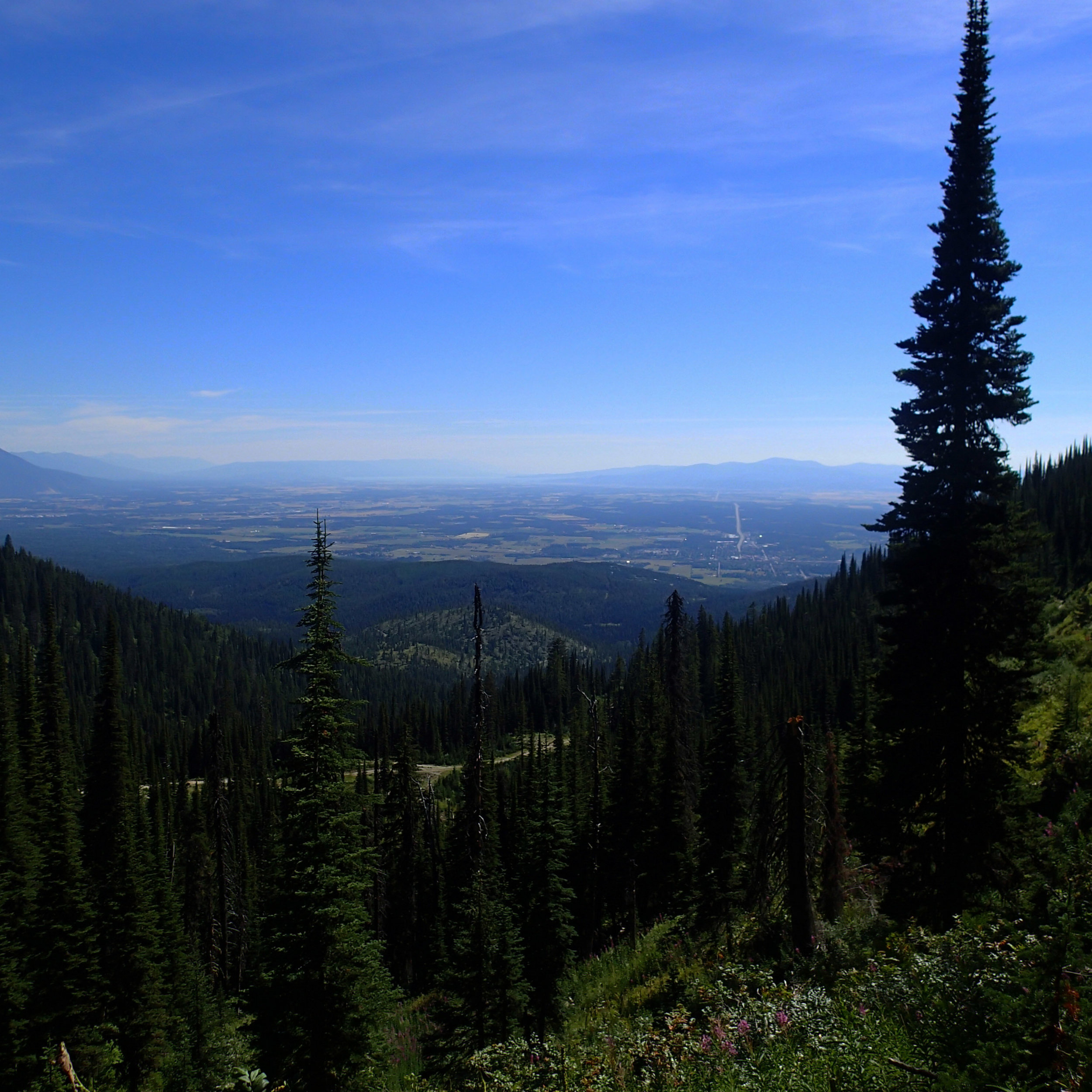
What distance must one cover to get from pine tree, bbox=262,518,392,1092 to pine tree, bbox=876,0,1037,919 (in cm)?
1238

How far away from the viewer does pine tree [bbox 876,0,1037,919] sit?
47.1 feet

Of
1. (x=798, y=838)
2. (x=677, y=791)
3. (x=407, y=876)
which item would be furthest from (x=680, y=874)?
(x=407, y=876)

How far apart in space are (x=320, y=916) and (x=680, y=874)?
2130 centimetres

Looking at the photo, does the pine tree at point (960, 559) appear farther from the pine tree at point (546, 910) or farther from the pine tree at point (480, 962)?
the pine tree at point (546, 910)

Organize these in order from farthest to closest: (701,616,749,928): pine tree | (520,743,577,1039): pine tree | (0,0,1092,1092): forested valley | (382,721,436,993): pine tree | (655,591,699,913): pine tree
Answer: (382,721,436,993): pine tree → (655,591,699,913): pine tree → (701,616,749,928): pine tree → (520,743,577,1039): pine tree → (0,0,1092,1092): forested valley

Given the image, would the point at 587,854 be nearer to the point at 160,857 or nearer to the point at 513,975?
the point at 513,975

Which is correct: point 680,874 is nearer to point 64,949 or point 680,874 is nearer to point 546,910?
point 546,910

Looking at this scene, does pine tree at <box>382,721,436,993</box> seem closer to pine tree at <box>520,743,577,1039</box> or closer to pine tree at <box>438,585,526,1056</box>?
pine tree at <box>520,743,577,1039</box>

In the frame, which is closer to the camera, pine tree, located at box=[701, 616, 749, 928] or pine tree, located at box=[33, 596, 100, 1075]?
pine tree, located at box=[33, 596, 100, 1075]

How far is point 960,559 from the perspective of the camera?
14742 mm

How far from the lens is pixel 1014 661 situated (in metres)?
14.6

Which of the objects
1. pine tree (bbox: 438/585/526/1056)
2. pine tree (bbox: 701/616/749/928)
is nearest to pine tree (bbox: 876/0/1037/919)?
pine tree (bbox: 438/585/526/1056)

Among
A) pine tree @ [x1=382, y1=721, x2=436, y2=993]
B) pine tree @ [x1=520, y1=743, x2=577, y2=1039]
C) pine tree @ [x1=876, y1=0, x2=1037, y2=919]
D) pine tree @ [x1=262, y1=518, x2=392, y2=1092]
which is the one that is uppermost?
pine tree @ [x1=876, y1=0, x2=1037, y2=919]

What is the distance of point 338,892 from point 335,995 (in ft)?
7.74
